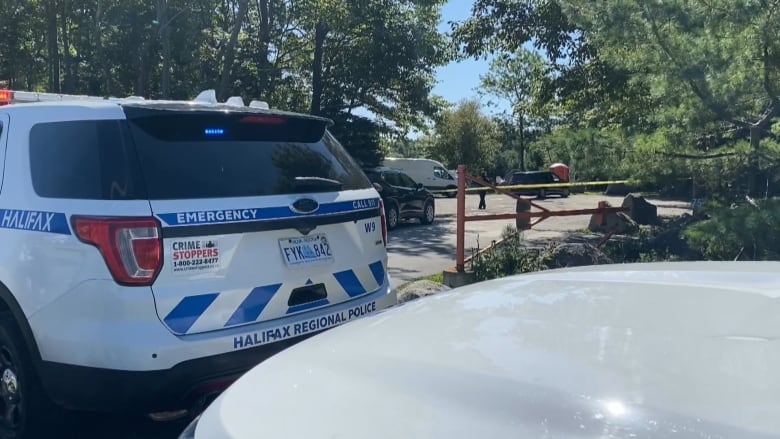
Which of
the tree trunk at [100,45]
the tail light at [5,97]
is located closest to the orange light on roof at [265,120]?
the tail light at [5,97]

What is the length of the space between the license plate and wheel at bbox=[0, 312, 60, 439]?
1.43 metres

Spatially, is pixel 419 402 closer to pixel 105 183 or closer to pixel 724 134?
pixel 105 183

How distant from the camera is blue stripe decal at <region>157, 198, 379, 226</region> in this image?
140 inches

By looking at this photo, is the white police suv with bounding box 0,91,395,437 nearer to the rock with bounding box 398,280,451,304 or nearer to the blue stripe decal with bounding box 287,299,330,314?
the blue stripe decal with bounding box 287,299,330,314

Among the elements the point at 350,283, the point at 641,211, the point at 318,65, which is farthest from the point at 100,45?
the point at 350,283

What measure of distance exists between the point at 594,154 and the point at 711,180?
4.27 ft

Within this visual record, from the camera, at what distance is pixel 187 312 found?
3.55 metres

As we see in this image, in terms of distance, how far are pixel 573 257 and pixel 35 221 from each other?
251 inches

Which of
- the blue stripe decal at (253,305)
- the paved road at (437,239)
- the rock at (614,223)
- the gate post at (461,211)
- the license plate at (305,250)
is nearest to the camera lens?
the blue stripe decal at (253,305)

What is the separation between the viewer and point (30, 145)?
403 cm

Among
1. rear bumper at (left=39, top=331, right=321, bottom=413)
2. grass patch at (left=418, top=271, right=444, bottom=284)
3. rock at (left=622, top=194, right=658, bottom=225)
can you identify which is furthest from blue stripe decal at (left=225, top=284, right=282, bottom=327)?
rock at (left=622, top=194, right=658, bottom=225)

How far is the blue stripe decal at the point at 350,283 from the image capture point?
4.27 m

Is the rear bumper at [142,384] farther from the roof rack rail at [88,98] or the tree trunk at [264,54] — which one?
the tree trunk at [264,54]

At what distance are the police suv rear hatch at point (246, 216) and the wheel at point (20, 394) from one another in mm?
931
